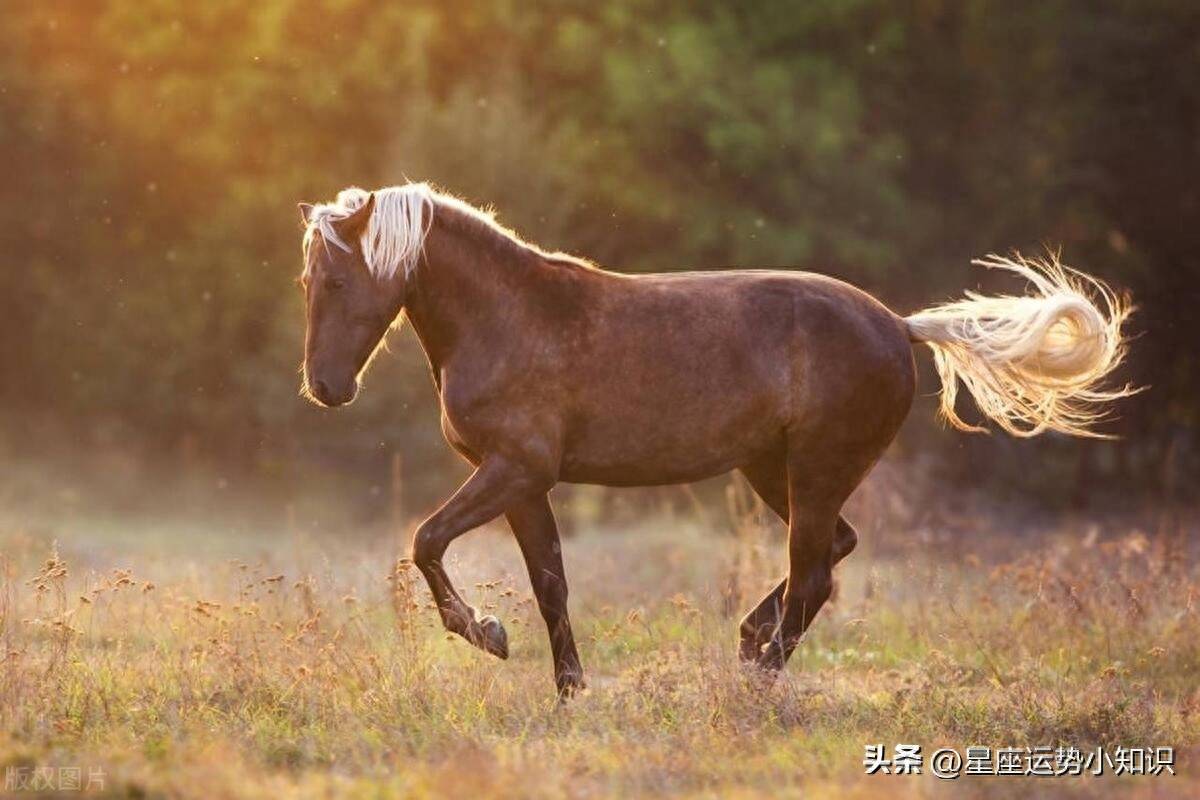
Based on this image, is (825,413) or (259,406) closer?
(825,413)

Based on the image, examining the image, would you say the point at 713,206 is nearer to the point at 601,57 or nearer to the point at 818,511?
the point at 601,57

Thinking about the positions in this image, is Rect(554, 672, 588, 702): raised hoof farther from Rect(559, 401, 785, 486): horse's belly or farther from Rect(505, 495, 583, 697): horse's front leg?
Rect(559, 401, 785, 486): horse's belly

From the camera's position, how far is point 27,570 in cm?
1116

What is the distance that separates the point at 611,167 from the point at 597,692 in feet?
41.9

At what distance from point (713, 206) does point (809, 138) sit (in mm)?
1509

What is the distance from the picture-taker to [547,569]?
7285mm

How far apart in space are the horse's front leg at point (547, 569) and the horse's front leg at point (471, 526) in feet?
0.99

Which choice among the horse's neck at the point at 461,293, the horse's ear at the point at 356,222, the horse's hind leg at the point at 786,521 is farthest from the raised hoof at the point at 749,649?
the horse's ear at the point at 356,222

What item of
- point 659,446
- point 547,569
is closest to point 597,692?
point 547,569

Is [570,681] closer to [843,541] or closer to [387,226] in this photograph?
[843,541]

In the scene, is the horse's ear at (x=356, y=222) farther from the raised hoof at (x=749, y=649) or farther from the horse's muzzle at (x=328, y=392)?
the raised hoof at (x=749, y=649)

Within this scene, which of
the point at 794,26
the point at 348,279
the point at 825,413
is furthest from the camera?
the point at 794,26

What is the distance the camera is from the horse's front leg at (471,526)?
6789 mm

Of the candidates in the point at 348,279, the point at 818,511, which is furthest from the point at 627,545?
the point at 348,279
